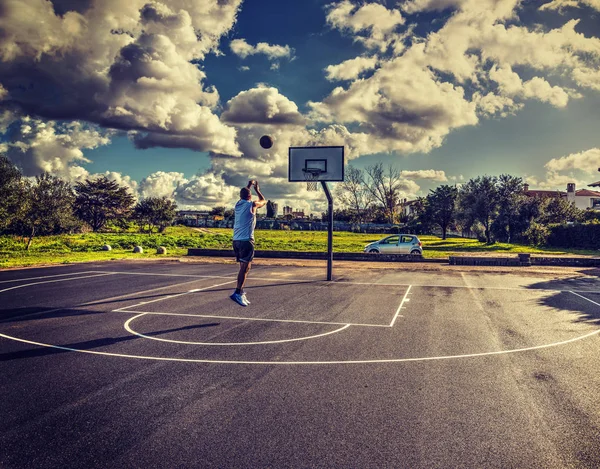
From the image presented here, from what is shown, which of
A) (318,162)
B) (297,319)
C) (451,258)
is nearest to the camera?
(297,319)

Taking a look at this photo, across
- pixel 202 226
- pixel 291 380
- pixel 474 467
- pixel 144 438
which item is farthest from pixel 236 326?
pixel 202 226

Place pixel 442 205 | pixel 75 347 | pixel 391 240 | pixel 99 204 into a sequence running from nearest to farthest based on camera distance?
pixel 75 347
pixel 391 240
pixel 442 205
pixel 99 204

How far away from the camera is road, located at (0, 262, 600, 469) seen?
145 inches

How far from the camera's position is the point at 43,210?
28.2 m

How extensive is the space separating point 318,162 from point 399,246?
39.7ft

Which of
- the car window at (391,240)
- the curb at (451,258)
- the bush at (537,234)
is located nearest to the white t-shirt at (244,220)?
the curb at (451,258)

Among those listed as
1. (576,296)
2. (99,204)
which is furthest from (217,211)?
(576,296)

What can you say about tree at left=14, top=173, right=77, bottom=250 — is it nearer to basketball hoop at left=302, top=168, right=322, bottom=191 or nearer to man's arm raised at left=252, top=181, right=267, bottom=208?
basketball hoop at left=302, top=168, right=322, bottom=191

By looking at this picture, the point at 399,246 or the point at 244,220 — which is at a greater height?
the point at 244,220

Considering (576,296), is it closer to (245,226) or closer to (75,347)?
(245,226)

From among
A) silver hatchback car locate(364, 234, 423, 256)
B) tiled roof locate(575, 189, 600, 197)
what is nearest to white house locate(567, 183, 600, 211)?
tiled roof locate(575, 189, 600, 197)

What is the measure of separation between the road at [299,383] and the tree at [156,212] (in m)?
39.6

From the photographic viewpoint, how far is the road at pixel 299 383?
3.67 m

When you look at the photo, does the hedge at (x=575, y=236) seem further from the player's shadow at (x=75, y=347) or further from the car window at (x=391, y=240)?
the player's shadow at (x=75, y=347)
